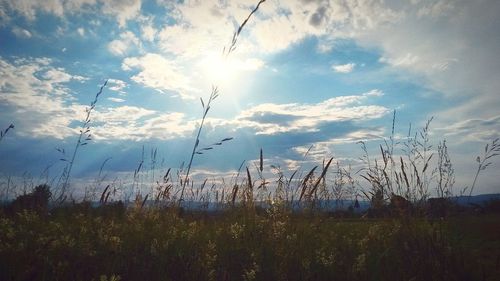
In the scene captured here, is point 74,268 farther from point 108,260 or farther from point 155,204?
point 155,204

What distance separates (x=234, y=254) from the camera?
3.81 metres

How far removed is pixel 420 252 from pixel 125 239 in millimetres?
3182

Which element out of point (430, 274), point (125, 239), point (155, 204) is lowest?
point (430, 274)

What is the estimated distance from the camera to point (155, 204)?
6.58 m

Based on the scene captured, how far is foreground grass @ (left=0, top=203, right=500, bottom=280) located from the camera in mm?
2943

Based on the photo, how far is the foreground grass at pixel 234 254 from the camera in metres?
2.94

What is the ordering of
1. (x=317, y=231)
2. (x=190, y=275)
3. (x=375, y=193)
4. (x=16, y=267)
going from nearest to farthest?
(x=16, y=267) < (x=190, y=275) < (x=317, y=231) < (x=375, y=193)

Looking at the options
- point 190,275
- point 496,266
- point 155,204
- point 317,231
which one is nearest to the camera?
point 190,275

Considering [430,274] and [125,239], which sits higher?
[125,239]

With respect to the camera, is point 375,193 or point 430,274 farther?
point 375,193

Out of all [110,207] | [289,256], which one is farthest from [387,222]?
[110,207]

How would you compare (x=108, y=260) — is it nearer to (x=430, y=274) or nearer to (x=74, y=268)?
(x=74, y=268)

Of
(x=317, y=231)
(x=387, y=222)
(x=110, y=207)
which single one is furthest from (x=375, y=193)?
(x=110, y=207)

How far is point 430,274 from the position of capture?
3.39m
